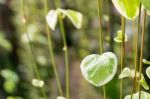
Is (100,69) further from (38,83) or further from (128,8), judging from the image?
(38,83)

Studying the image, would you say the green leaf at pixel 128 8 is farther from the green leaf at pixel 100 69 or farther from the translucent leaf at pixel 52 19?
the translucent leaf at pixel 52 19

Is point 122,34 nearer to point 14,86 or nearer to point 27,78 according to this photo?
point 14,86

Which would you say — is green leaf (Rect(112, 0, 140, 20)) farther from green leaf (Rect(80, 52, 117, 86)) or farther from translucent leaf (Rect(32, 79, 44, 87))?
translucent leaf (Rect(32, 79, 44, 87))

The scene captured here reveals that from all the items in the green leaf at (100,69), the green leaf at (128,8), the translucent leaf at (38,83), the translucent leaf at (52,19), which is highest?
the green leaf at (128,8)

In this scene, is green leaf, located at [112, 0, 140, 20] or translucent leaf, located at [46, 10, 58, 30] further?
translucent leaf, located at [46, 10, 58, 30]

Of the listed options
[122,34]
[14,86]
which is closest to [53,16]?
[122,34]

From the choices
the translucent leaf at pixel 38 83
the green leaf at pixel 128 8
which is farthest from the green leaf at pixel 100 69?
the translucent leaf at pixel 38 83

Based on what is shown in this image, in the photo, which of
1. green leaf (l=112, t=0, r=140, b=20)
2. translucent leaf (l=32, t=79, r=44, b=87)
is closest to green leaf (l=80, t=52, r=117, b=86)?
green leaf (l=112, t=0, r=140, b=20)
